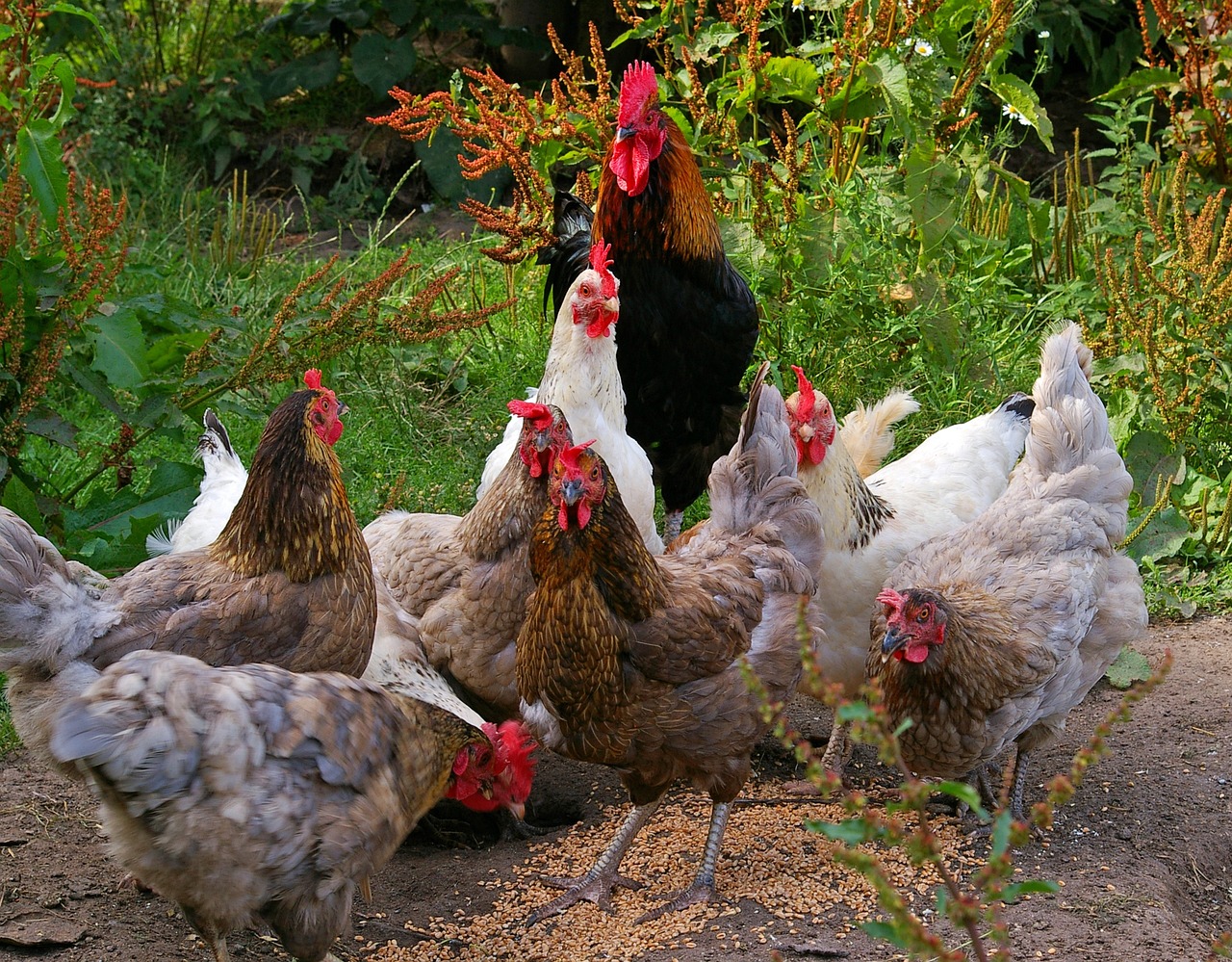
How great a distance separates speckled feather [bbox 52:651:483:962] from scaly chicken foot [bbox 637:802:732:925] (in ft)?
2.85

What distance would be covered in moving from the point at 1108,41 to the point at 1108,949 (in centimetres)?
838

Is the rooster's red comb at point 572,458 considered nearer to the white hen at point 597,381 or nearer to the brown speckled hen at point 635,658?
the brown speckled hen at point 635,658

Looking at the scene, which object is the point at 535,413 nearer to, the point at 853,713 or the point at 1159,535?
the point at 853,713

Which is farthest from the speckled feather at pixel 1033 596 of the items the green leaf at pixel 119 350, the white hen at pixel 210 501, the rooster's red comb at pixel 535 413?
the green leaf at pixel 119 350

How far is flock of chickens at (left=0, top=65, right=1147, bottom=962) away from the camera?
2771 mm

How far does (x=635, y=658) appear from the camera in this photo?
336 centimetres

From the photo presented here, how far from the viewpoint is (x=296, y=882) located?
2.82 metres

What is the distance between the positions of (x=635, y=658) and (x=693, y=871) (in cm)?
80

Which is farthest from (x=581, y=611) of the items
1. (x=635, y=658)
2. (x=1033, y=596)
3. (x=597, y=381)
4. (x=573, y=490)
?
(x=1033, y=596)

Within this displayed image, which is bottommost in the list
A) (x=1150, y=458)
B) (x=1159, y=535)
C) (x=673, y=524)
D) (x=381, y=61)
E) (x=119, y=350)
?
(x=1159, y=535)

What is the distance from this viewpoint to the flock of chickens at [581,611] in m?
2.77

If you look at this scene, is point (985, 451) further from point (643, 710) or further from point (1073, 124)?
point (1073, 124)

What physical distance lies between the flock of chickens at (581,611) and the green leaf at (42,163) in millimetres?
903

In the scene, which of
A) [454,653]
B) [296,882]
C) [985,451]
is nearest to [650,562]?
[454,653]
